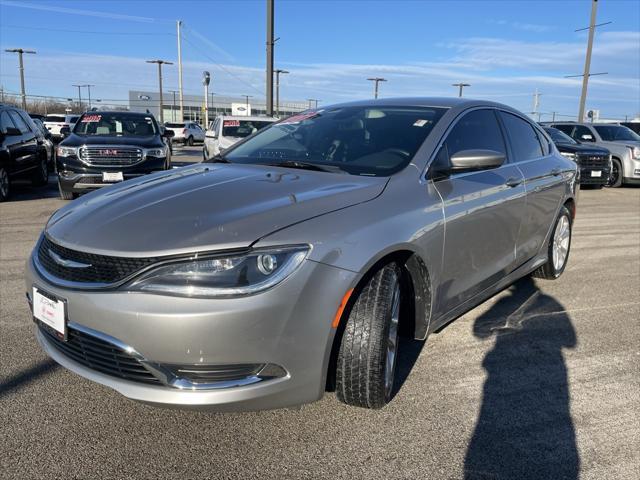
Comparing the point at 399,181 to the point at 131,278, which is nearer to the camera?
the point at 131,278

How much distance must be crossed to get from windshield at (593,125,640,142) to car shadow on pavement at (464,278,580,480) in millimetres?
12838

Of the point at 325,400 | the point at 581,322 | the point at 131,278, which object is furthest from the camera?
the point at 581,322

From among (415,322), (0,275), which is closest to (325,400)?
(415,322)

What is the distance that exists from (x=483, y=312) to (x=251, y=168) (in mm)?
2223

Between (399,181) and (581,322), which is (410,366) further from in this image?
(581,322)

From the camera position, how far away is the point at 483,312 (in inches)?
170

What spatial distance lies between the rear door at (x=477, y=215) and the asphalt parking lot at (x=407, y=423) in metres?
0.47

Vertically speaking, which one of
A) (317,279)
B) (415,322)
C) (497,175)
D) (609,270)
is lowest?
(609,270)

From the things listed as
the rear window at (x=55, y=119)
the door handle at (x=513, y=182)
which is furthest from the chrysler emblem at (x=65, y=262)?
the rear window at (x=55, y=119)

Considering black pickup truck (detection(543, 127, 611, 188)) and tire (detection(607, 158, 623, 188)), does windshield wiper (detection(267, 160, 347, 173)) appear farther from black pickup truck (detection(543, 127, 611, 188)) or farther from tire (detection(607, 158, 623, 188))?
tire (detection(607, 158, 623, 188))

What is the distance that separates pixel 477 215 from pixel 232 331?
1.88 meters

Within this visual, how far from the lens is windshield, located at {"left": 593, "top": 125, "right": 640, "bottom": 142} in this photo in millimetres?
15247

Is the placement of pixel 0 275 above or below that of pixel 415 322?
below

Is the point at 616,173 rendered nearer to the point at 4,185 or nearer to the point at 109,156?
the point at 109,156
